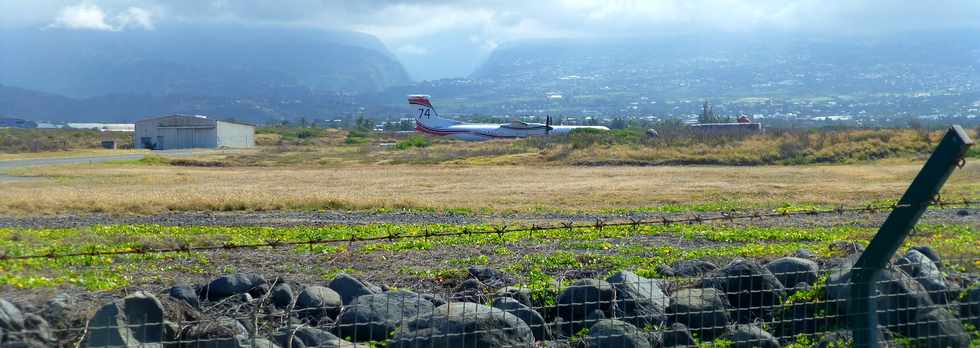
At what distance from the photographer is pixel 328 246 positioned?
1476cm

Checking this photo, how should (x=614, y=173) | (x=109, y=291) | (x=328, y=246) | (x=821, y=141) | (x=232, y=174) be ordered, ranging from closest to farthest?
1. (x=109, y=291)
2. (x=328, y=246)
3. (x=614, y=173)
4. (x=232, y=174)
5. (x=821, y=141)

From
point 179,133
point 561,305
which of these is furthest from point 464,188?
point 179,133

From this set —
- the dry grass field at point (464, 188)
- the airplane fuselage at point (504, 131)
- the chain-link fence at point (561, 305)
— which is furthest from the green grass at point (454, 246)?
the airplane fuselage at point (504, 131)

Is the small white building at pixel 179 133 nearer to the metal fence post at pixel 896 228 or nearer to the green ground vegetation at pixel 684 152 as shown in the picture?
the green ground vegetation at pixel 684 152

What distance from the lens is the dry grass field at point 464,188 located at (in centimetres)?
2572

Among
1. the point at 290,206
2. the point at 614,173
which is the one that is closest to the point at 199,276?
the point at 290,206

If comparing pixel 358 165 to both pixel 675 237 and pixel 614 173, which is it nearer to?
pixel 614 173

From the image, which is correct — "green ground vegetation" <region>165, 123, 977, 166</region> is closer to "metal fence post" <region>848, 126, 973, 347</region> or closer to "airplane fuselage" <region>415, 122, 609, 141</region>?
"airplane fuselage" <region>415, 122, 609, 141</region>

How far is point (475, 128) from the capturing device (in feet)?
329

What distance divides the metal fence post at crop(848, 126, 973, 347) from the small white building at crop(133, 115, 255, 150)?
319ft

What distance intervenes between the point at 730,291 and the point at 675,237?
830cm

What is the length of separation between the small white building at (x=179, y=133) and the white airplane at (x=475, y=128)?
66.7 ft

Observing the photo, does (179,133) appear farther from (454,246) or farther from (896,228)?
(896,228)

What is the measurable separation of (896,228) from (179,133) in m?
99.3
